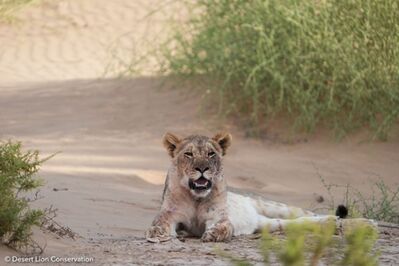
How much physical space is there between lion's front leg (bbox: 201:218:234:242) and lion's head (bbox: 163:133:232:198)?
8.2 inches

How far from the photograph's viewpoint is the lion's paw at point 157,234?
684cm

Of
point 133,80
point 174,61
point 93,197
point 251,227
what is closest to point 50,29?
point 133,80

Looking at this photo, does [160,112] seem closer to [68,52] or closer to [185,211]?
[185,211]

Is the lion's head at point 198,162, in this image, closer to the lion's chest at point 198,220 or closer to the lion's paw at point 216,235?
the lion's chest at point 198,220

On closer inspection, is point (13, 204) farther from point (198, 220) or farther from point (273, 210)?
point (273, 210)

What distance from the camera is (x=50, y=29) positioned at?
26641mm

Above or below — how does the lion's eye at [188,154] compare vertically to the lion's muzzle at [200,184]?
above

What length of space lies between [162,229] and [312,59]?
283 inches

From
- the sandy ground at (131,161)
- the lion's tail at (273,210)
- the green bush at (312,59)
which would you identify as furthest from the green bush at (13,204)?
the green bush at (312,59)

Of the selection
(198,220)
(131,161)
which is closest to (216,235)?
(198,220)

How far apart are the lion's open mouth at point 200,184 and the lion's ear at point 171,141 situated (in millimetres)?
333

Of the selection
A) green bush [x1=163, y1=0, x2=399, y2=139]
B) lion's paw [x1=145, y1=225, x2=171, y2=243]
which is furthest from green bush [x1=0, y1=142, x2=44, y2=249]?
green bush [x1=163, y1=0, x2=399, y2=139]

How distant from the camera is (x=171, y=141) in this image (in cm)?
728

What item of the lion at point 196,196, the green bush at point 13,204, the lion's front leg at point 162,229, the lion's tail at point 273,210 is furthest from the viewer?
the lion's tail at point 273,210
